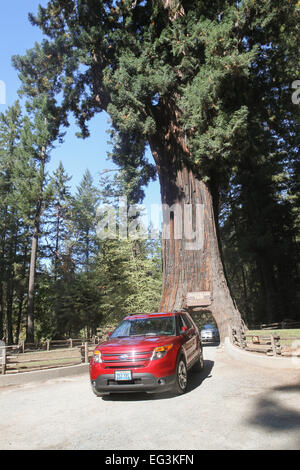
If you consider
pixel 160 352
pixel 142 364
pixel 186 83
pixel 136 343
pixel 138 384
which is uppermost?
pixel 186 83

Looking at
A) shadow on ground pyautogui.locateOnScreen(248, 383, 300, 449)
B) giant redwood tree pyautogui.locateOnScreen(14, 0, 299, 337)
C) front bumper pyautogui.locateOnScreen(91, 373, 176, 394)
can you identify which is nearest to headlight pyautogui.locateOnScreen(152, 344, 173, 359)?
front bumper pyautogui.locateOnScreen(91, 373, 176, 394)

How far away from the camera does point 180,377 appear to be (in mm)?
6098

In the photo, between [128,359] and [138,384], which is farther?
[128,359]

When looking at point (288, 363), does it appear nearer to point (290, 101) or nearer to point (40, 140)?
point (290, 101)

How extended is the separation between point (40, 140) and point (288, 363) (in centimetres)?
2835

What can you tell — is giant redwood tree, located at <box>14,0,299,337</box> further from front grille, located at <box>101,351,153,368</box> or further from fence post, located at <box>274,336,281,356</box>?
front grille, located at <box>101,351,153,368</box>

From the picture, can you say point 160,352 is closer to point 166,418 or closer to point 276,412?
point 166,418

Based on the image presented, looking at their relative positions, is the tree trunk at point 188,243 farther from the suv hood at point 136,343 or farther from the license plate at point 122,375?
the license plate at point 122,375

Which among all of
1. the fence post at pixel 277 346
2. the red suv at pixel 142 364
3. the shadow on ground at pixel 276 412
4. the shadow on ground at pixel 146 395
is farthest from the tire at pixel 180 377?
the fence post at pixel 277 346

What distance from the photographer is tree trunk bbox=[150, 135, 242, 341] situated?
14492 millimetres

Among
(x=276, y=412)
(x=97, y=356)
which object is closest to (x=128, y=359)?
(x=97, y=356)

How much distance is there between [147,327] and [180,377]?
139cm

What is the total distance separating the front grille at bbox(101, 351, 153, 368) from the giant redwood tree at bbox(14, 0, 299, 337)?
884 centimetres
